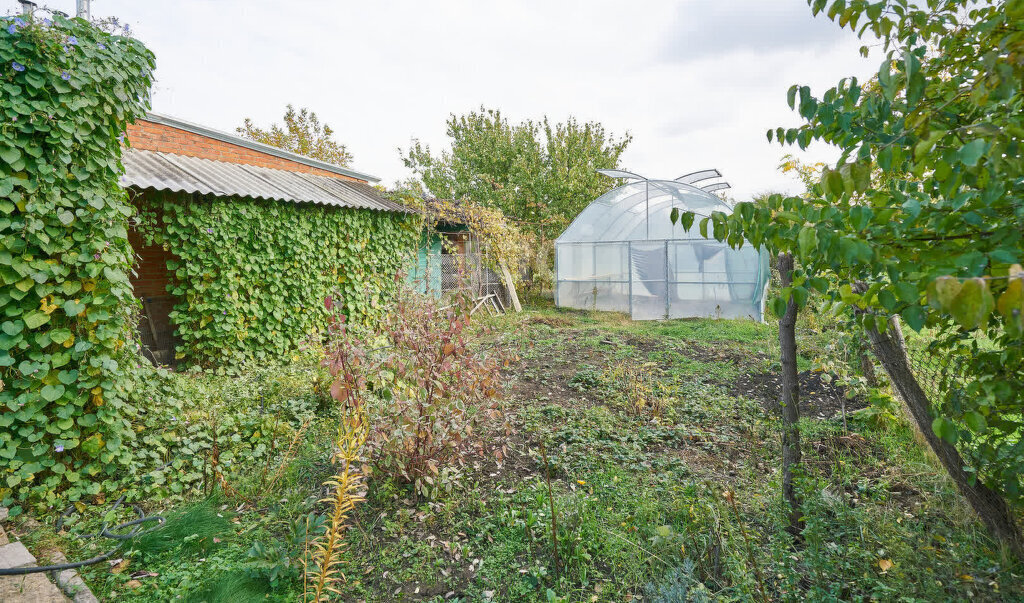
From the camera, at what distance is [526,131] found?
55.5 feet

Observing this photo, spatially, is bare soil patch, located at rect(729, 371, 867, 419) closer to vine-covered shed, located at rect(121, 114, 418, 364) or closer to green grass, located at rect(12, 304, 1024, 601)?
green grass, located at rect(12, 304, 1024, 601)

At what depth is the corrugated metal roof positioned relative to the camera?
5445 millimetres

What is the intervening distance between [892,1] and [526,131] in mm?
16176

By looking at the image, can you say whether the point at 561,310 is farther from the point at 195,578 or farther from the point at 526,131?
the point at 195,578

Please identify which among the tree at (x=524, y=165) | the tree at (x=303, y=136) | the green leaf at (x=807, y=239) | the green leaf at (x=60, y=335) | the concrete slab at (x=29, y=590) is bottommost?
the concrete slab at (x=29, y=590)

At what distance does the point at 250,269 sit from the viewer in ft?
20.0

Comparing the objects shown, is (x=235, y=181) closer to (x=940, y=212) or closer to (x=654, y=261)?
(x=940, y=212)

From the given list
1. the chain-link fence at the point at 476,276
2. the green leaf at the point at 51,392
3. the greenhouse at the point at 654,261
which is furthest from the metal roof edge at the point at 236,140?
the greenhouse at the point at 654,261

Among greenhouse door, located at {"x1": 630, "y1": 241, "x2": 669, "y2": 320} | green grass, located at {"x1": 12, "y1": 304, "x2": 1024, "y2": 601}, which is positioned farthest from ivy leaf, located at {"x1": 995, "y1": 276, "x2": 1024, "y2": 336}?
greenhouse door, located at {"x1": 630, "y1": 241, "x2": 669, "y2": 320}

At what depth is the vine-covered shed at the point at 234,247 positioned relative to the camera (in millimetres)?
5645

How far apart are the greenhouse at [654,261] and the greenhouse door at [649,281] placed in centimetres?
2

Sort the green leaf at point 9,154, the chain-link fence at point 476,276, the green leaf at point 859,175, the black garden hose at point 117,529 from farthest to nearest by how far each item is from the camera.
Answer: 1. the chain-link fence at point 476,276
2. the green leaf at point 9,154
3. the black garden hose at point 117,529
4. the green leaf at point 859,175

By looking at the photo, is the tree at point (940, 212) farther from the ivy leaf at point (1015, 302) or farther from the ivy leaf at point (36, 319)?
the ivy leaf at point (36, 319)

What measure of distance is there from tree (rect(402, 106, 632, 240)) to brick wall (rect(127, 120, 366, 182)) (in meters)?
7.22
